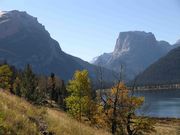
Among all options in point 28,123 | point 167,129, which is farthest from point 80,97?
point 28,123

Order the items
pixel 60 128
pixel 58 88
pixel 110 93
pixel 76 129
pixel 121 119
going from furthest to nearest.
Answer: pixel 58 88
pixel 110 93
pixel 121 119
pixel 76 129
pixel 60 128

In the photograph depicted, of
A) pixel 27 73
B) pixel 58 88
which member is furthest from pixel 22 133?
pixel 58 88

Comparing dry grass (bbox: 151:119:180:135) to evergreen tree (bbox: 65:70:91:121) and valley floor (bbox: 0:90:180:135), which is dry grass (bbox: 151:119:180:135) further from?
valley floor (bbox: 0:90:180:135)

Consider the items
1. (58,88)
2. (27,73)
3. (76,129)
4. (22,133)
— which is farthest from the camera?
(58,88)

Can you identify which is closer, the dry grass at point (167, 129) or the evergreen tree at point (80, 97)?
the evergreen tree at point (80, 97)

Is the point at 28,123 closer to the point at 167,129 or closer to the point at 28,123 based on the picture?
the point at 28,123

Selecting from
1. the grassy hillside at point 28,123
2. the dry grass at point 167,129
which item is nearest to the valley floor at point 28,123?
the grassy hillside at point 28,123

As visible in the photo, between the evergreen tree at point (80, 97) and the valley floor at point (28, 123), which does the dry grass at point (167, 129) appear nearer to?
the evergreen tree at point (80, 97)

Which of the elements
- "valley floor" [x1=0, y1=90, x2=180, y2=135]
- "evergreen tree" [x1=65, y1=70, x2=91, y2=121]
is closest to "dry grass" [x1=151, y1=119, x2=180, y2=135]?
"evergreen tree" [x1=65, y1=70, x2=91, y2=121]

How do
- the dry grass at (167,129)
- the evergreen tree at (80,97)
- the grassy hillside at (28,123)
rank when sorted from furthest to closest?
the dry grass at (167,129), the evergreen tree at (80,97), the grassy hillside at (28,123)

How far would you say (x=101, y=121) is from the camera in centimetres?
4569

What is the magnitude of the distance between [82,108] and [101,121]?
68.4 feet

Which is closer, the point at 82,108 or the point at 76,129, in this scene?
the point at 76,129

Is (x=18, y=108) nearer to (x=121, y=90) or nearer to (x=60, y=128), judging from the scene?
(x=60, y=128)
